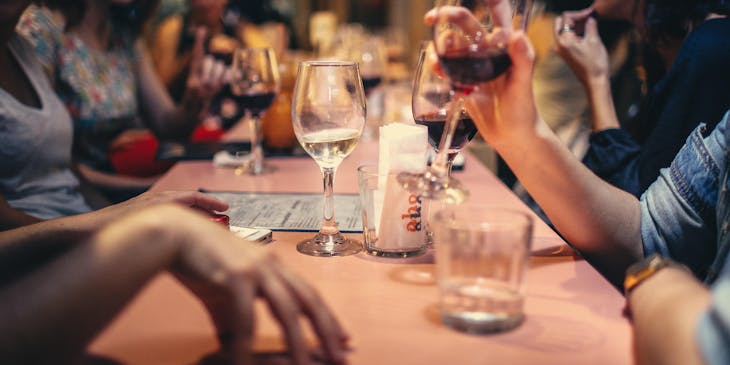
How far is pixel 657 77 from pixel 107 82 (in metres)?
2.05

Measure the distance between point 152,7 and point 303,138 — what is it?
99.1 inches

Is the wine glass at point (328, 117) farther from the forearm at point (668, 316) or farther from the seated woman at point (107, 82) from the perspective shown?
the seated woman at point (107, 82)

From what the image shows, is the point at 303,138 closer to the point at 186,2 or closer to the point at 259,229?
the point at 259,229

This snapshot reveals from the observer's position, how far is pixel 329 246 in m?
1.05

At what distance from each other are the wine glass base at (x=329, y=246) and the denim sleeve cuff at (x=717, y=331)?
566mm

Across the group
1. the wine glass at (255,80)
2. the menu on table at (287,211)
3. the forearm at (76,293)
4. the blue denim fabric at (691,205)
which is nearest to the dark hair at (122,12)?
the wine glass at (255,80)

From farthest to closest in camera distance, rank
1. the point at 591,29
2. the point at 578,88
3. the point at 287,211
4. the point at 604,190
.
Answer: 1. the point at 578,88
2. the point at 591,29
3. the point at 287,211
4. the point at 604,190

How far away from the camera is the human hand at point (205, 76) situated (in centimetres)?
242

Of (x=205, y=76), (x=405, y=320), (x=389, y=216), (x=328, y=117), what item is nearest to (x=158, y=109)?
(x=205, y=76)

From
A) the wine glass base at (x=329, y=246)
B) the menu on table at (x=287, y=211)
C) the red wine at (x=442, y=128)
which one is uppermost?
the red wine at (x=442, y=128)

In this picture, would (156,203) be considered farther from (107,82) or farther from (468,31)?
(107,82)

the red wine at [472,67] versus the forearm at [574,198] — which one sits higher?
the red wine at [472,67]

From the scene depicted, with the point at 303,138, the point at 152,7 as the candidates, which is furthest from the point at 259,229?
the point at 152,7

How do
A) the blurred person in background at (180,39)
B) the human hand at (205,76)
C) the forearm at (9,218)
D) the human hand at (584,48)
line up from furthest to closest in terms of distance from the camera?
the blurred person in background at (180,39) < the human hand at (205,76) < the human hand at (584,48) < the forearm at (9,218)
